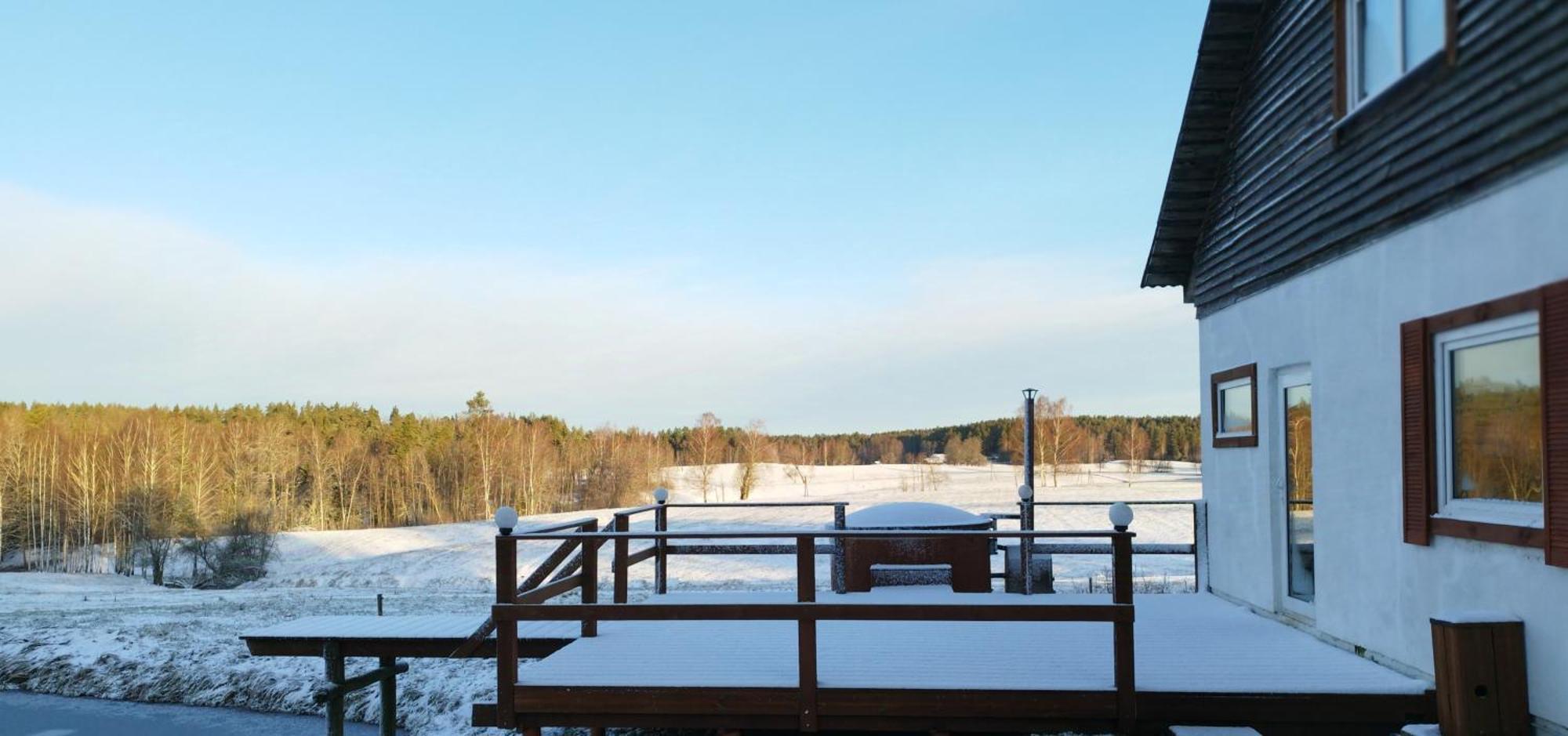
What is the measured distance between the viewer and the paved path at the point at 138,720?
48.8ft

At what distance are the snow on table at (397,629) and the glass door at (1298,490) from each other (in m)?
5.15

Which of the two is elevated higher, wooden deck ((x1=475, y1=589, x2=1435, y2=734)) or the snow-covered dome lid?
the snow-covered dome lid

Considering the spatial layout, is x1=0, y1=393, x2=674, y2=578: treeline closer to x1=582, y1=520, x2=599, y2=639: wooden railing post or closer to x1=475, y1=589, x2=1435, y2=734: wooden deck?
x1=582, y1=520, x2=599, y2=639: wooden railing post

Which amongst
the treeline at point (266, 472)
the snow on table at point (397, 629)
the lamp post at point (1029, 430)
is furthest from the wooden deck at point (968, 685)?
the treeline at point (266, 472)

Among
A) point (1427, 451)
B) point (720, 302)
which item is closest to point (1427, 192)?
point (1427, 451)

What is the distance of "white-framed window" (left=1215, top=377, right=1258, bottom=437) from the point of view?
7.88m

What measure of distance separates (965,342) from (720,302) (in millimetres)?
8714

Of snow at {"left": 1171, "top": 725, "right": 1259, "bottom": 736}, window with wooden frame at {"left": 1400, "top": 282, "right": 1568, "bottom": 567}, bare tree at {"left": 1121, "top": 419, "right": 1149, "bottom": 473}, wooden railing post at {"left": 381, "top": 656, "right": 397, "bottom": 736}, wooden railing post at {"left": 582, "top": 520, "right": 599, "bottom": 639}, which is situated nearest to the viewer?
window with wooden frame at {"left": 1400, "top": 282, "right": 1568, "bottom": 567}

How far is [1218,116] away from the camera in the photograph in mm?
8258

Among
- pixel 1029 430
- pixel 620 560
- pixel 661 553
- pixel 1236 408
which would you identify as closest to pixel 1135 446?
pixel 1029 430

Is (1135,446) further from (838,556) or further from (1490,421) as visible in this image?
(1490,421)

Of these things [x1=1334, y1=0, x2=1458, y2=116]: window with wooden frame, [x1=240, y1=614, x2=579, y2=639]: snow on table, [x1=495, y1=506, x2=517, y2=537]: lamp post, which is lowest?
[x1=240, y1=614, x2=579, y2=639]: snow on table

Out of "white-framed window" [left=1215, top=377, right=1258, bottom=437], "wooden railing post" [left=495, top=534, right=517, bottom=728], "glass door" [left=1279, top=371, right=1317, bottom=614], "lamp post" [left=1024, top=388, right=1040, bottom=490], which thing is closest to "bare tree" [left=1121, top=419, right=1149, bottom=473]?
"lamp post" [left=1024, top=388, right=1040, bottom=490]

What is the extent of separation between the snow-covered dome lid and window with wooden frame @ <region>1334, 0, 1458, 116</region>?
496 cm
